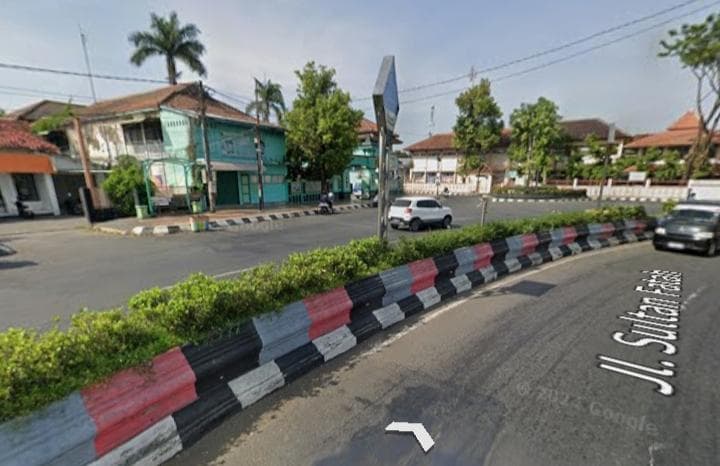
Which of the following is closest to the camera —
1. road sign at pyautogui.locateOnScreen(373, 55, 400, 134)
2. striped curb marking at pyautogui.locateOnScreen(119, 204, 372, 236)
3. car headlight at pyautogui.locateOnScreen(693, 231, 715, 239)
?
road sign at pyautogui.locateOnScreen(373, 55, 400, 134)

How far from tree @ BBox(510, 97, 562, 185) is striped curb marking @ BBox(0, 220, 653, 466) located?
111 ft

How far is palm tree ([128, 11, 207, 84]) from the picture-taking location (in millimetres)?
25953

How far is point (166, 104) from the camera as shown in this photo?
19062mm

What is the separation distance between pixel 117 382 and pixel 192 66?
3256 centimetres

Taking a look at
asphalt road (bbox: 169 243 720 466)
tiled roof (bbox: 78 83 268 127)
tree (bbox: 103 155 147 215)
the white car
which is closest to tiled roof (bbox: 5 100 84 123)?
tiled roof (bbox: 78 83 268 127)

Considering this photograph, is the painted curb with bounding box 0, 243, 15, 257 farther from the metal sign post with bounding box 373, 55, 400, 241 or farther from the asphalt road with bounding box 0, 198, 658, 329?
the metal sign post with bounding box 373, 55, 400, 241

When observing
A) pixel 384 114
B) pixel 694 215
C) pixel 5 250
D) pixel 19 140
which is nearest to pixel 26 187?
pixel 19 140

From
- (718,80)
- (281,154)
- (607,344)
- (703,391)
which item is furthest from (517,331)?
(718,80)

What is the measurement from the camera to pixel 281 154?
2266 centimetres

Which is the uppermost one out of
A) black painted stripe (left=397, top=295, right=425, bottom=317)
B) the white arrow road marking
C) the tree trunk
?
the tree trunk

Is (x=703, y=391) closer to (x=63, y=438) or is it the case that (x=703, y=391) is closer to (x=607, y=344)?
(x=607, y=344)

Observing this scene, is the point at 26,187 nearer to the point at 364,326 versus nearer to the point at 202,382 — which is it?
the point at 202,382

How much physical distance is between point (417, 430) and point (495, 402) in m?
0.84

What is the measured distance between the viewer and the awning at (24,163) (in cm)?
1622
